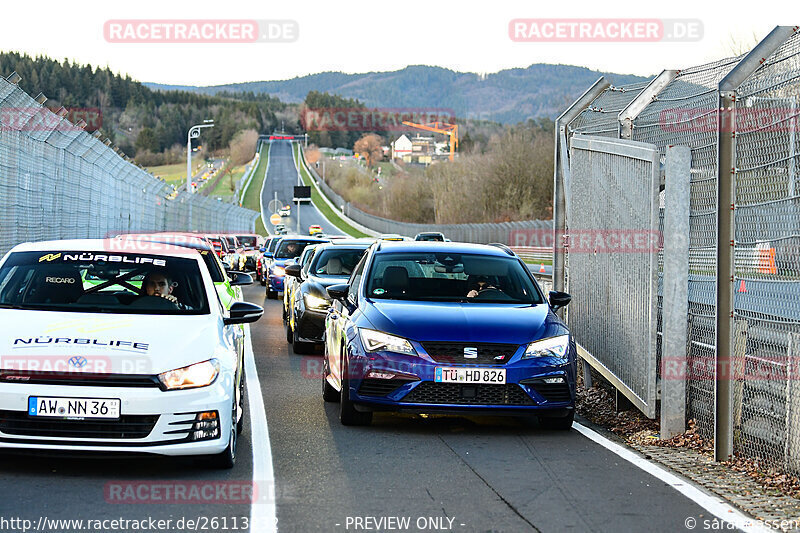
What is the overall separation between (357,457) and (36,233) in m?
11.6

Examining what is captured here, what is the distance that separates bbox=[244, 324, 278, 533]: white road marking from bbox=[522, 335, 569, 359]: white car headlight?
216 centimetres

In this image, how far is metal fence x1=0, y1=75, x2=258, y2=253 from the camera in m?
16.2

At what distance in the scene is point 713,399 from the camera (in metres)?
8.31

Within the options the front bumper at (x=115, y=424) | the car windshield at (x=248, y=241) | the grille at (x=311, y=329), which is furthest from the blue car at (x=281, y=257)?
the front bumper at (x=115, y=424)

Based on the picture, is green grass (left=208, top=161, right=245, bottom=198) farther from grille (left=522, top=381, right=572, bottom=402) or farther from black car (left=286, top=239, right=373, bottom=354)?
A: grille (left=522, top=381, right=572, bottom=402)

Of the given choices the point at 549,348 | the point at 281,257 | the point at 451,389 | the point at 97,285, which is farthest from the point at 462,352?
the point at 281,257

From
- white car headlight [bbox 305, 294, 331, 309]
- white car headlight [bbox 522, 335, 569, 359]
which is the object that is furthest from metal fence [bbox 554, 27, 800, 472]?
white car headlight [bbox 305, 294, 331, 309]

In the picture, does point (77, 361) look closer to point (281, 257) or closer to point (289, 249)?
point (281, 257)

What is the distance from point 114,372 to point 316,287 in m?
8.52

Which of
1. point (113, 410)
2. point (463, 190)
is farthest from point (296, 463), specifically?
point (463, 190)

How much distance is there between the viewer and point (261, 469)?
7332 millimetres

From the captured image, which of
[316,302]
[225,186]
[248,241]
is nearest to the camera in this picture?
[316,302]

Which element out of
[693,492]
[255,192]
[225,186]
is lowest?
[693,492]

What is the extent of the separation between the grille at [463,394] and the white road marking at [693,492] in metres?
0.78
